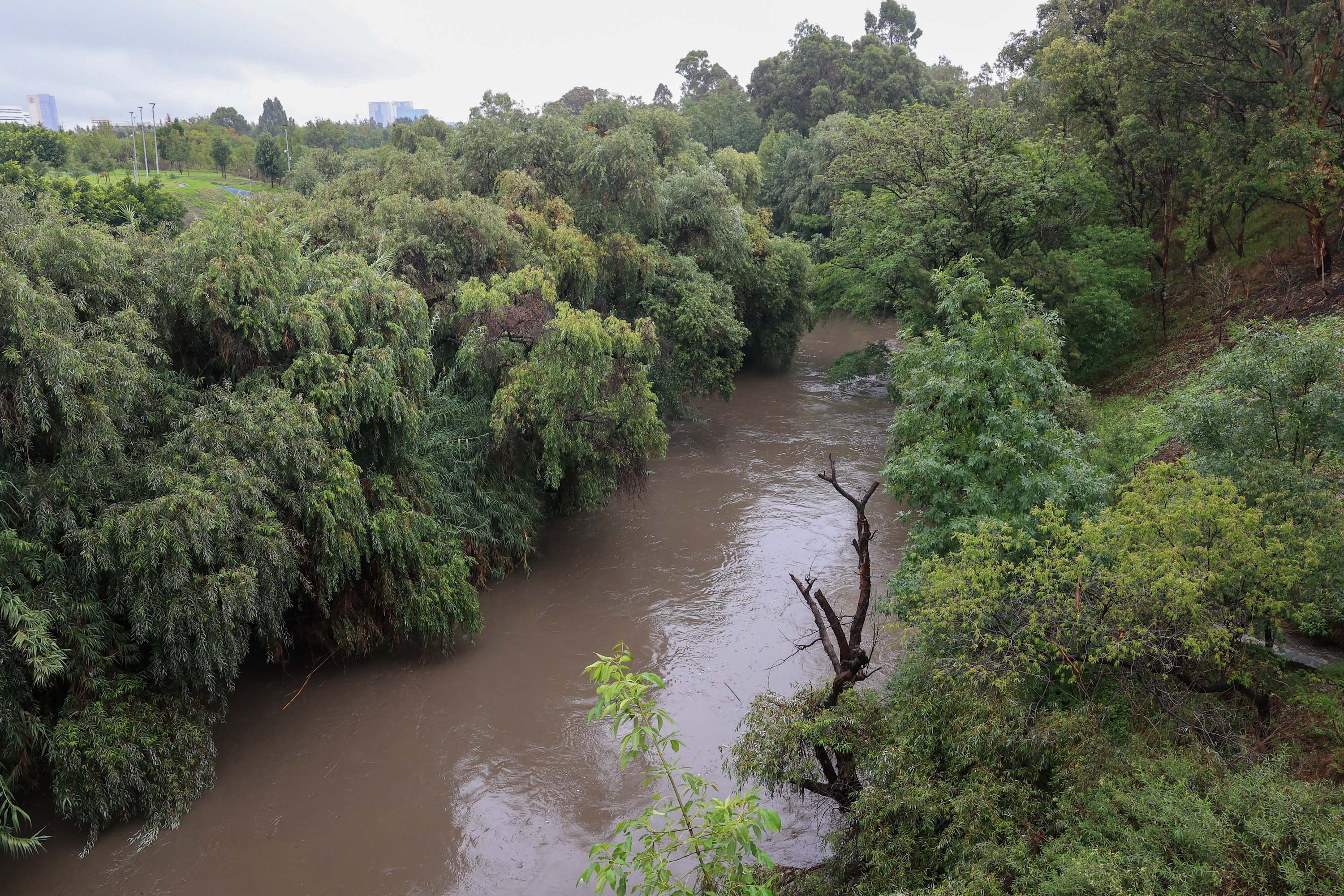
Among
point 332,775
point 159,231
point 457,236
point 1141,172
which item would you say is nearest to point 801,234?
point 1141,172

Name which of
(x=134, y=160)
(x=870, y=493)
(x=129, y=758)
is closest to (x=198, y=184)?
(x=134, y=160)

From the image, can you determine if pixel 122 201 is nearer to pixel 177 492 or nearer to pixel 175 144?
pixel 177 492

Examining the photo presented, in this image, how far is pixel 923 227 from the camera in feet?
67.8

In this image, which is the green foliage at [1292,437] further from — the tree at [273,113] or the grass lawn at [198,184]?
Answer: the tree at [273,113]

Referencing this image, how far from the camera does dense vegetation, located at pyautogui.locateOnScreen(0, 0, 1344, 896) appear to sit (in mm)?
7047

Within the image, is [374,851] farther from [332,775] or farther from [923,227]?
[923,227]

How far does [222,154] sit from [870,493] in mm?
65516

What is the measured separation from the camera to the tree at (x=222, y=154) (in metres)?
58.9

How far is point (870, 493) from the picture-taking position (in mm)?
7828

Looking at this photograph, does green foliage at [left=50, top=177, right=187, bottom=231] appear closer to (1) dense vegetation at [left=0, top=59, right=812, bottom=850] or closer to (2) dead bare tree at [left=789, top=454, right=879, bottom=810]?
(1) dense vegetation at [left=0, top=59, right=812, bottom=850]

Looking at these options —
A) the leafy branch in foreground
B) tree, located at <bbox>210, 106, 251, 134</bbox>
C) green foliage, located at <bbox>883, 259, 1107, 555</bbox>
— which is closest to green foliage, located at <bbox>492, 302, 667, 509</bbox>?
green foliage, located at <bbox>883, 259, 1107, 555</bbox>

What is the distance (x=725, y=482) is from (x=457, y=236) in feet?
28.8

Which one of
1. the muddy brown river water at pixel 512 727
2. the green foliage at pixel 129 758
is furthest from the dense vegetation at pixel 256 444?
the muddy brown river water at pixel 512 727

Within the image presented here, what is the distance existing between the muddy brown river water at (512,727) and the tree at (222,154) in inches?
2186
